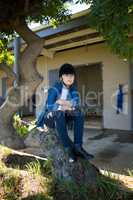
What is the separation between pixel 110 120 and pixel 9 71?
6395mm

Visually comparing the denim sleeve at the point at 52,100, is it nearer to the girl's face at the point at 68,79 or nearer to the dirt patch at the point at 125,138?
the girl's face at the point at 68,79

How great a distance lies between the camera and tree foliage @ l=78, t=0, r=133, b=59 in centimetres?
338

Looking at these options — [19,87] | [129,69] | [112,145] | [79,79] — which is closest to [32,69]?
[19,87]

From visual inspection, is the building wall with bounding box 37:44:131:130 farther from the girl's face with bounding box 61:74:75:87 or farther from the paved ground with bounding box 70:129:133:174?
the girl's face with bounding box 61:74:75:87

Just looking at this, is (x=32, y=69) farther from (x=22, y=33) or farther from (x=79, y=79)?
(x=79, y=79)

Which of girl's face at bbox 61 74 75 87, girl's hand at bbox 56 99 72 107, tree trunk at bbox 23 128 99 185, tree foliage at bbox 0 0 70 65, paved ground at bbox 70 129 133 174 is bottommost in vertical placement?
paved ground at bbox 70 129 133 174

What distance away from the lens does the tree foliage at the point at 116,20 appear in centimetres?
338

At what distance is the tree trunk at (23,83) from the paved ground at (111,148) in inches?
72.6

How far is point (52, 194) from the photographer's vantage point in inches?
172

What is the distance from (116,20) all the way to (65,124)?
1559mm

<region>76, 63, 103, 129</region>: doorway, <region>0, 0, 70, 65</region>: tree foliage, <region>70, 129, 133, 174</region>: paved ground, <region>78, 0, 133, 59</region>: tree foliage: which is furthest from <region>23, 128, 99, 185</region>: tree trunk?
<region>76, 63, 103, 129</region>: doorway

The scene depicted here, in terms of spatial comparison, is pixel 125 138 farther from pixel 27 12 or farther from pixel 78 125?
pixel 78 125

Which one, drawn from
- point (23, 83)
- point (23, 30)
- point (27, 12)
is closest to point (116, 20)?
point (27, 12)

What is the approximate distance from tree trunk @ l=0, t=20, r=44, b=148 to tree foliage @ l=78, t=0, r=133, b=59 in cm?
240
